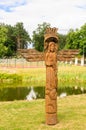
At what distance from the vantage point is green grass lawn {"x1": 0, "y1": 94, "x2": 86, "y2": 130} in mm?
11252

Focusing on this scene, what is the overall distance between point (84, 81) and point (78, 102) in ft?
56.7

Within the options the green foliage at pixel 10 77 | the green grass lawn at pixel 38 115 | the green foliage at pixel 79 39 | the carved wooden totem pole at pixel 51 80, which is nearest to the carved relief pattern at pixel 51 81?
the carved wooden totem pole at pixel 51 80

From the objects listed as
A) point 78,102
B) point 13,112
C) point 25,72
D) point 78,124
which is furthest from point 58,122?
point 25,72

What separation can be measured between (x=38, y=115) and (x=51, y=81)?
6.92 feet

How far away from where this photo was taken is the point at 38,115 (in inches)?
511

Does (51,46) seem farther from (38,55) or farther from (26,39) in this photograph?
(26,39)

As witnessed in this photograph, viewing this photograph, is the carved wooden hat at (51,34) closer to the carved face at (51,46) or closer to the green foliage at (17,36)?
the carved face at (51,46)

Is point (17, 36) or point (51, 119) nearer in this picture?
point (51, 119)

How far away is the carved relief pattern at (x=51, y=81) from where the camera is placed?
37.7 ft

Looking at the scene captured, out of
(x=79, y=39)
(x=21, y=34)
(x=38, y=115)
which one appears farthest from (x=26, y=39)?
(x=38, y=115)

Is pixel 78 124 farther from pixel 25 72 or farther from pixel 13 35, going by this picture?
pixel 13 35

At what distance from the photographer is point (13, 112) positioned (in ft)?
45.1

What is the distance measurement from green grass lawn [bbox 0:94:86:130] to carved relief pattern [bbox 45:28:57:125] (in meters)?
0.37

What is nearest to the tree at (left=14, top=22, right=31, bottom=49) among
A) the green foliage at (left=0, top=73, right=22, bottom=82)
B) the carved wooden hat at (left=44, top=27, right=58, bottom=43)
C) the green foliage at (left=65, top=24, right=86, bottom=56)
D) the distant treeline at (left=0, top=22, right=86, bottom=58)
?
the distant treeline at (left=0, top=22, right=86, bottom=58)
